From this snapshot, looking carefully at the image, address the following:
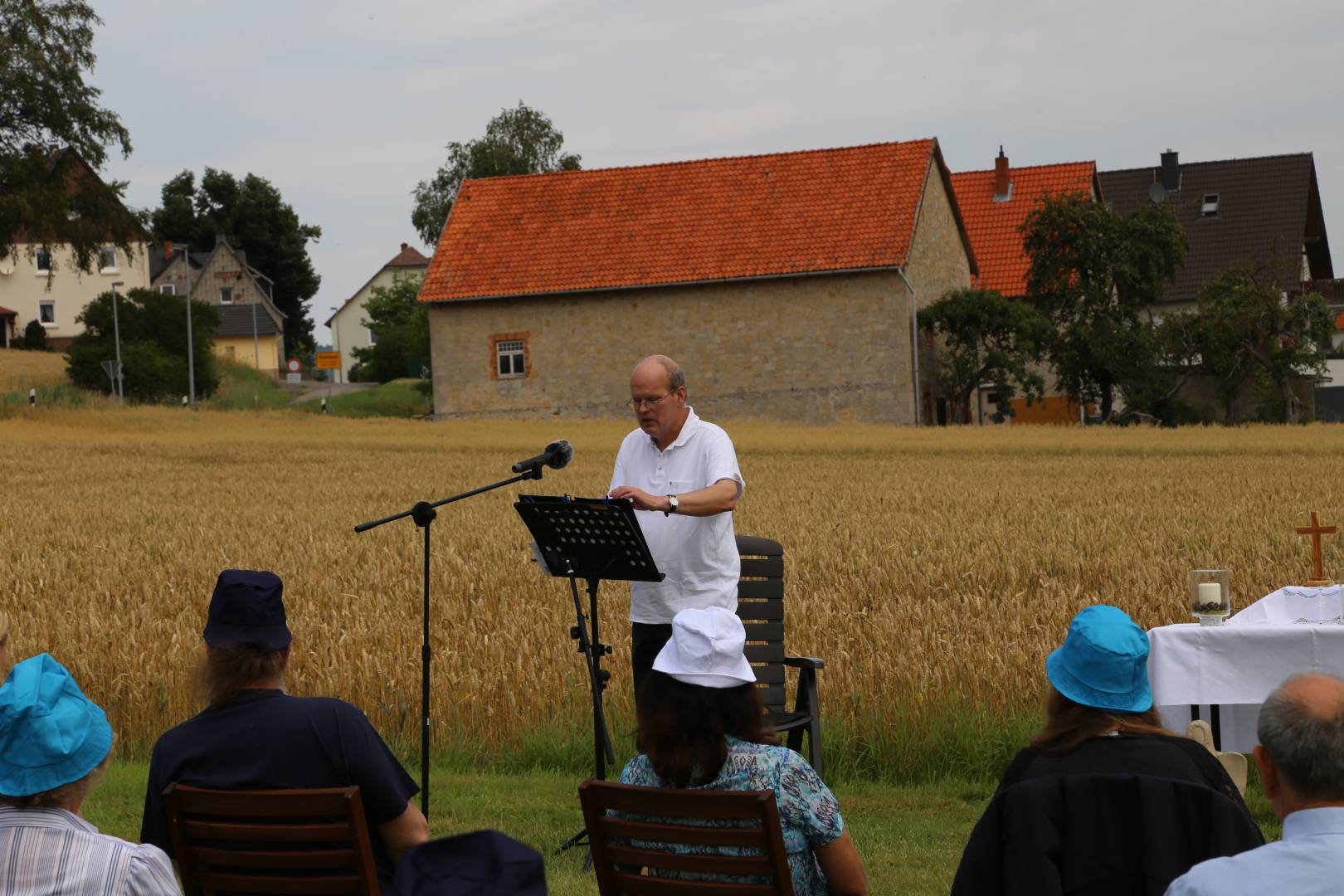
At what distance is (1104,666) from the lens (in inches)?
144

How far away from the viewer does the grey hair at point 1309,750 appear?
2.63 meters

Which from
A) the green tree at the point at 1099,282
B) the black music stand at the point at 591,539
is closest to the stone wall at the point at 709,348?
the green tree at the point at 1099,282

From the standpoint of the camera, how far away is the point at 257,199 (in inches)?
4193

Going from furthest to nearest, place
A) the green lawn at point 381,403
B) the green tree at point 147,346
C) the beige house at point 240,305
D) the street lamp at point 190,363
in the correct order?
the beige house at point 240,305 → the green lawn at point 381,403 → the green tree at point 147,346 → the street lamp at point 190,363

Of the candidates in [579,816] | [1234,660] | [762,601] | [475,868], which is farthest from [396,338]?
[475,868]

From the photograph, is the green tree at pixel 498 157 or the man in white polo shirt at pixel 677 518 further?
the green tree at pixel 498 157

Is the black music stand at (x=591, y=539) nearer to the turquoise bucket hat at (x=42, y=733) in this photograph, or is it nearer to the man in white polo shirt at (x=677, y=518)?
the man in white polo shirt at (x=677, y=518)

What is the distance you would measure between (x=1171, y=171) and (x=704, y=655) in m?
69.0

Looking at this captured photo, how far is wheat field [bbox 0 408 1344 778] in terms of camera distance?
27.5ft

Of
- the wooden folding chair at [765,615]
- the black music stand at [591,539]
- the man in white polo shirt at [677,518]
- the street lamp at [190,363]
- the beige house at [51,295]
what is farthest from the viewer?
the beige house at [51,295]

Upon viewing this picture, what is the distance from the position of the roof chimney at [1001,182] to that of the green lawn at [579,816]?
55.6 metres

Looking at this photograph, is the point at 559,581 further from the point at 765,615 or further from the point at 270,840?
the point at 270,840

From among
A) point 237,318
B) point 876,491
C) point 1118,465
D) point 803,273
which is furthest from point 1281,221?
point 237,318

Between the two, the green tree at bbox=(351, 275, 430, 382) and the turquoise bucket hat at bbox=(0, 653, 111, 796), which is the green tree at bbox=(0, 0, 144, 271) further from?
the turquoise bucket hat at bbox=(0, 653, 111, 796)
